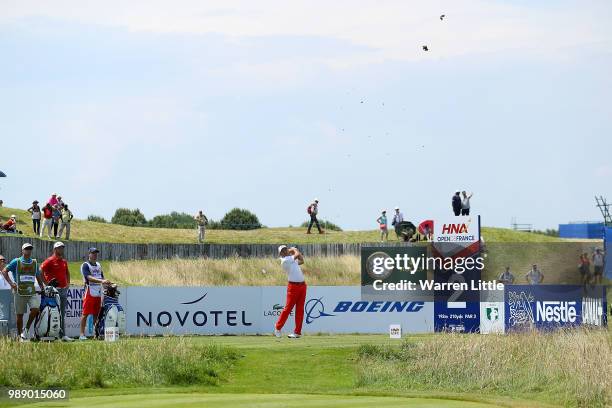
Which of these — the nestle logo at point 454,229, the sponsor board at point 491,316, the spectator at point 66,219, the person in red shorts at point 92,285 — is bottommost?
the sponsor board at point 491,316

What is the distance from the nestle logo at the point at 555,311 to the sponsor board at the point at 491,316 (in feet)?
3.13

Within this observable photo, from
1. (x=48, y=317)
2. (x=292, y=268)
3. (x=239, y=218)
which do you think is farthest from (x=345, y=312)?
(x=239, y=218)

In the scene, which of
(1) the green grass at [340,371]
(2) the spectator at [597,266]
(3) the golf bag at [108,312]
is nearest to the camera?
(1) the green grass at [340,371]

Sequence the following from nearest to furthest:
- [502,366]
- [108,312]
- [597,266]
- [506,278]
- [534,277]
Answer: [502,366]
[108,312]
[534,277]
[506,278]
[597,266]

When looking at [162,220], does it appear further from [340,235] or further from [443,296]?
[443,296]

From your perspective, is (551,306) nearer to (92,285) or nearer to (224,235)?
(92,285)

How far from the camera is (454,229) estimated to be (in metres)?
35.3

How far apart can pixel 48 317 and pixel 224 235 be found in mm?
43811

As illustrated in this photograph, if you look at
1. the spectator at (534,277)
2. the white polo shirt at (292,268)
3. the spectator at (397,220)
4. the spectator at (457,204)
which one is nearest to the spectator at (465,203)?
the spectator at (457,204)

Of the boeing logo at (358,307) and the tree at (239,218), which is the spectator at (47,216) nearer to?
the boeing logo at (358,307)

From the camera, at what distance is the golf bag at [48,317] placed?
26.6 m

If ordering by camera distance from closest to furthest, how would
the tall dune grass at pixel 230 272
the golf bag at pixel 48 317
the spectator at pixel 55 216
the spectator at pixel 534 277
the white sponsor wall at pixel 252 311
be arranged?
the golf bag at pixel 48 317, the white sponsor wall at pixel 252 311, the spectator at pixel 534 277, the tall dune grass at pixel 230 272, the spectator at pixel 55 216

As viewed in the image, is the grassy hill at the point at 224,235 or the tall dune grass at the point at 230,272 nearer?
the tall dune grass at the point at 230,272

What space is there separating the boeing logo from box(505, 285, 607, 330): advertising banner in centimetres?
276
